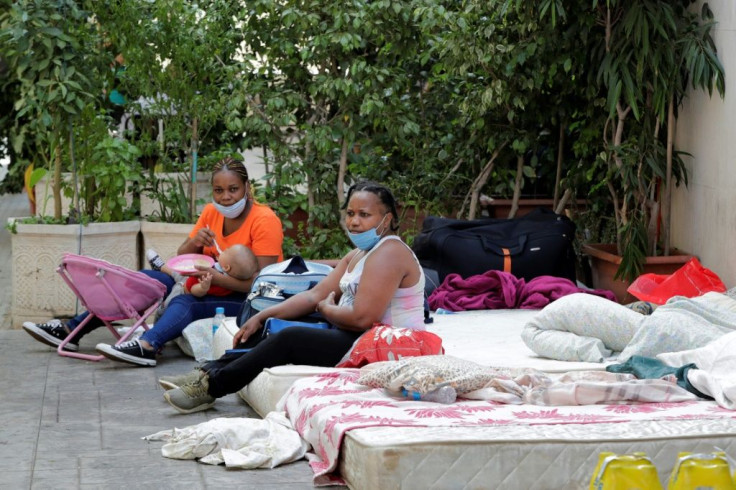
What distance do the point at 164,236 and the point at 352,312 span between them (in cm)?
326

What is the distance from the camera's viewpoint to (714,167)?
698 cm

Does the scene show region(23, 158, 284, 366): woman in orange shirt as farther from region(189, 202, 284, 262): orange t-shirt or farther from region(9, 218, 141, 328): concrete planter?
region(9, 218, 141, 328): concrete planter

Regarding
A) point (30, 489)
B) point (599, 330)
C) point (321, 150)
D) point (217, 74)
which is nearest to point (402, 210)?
point (321, 150)

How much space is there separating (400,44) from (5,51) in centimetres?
266

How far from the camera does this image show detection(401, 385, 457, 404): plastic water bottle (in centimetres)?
444

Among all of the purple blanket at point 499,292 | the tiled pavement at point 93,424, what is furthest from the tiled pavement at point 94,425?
the purple blanket at point 499,292

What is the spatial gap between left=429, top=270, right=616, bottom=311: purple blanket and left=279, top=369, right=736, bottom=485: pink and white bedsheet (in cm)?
252

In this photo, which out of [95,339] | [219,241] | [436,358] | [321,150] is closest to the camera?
[436,358]

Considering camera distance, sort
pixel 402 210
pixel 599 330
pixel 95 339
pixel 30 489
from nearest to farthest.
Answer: pixel 30 489 < pixel 599 330 < pixel 95 339 < pixel 402 210

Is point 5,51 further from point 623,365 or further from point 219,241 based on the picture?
point 623,365

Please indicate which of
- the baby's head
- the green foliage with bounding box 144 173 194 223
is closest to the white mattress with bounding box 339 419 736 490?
the baby's head

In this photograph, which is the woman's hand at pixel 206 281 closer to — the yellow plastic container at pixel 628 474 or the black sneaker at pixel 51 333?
the black sneaker at pixel 51 333

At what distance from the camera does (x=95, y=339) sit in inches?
291

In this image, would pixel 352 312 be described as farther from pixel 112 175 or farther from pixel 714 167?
pixel 112 175
